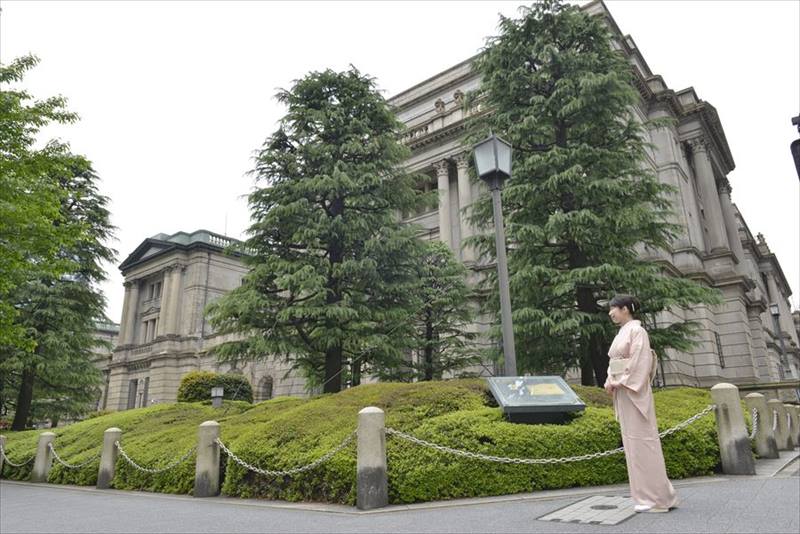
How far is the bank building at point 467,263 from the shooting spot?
25641mm

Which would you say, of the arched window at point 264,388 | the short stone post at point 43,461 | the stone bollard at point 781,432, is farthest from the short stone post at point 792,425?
the arched window at point 264,388

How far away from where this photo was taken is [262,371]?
35469 mm

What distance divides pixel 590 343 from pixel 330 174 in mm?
8935

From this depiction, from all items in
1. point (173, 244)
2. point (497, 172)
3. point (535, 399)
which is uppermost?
point (173, 244)

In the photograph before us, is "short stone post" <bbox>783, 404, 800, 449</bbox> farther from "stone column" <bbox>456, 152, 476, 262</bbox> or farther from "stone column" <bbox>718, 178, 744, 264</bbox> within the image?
"stone column" <bbox>718, 178, 744, 264</bbox>

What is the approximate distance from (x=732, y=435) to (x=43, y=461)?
15.2 metres

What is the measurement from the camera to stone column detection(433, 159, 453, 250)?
31.2 m

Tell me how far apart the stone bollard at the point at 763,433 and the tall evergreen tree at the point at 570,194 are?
384 centimetres

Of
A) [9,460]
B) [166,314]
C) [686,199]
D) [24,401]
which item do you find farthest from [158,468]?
[166,314]

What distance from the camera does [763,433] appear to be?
346 inches

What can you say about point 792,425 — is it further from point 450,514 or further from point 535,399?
point 450,514

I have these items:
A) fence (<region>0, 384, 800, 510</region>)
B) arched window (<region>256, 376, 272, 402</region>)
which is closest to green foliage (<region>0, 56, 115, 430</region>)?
fence (<region>0, 384, 800, 510</region>)

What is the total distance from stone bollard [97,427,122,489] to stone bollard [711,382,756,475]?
11.2 metres

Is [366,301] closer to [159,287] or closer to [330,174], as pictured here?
[330,174]
